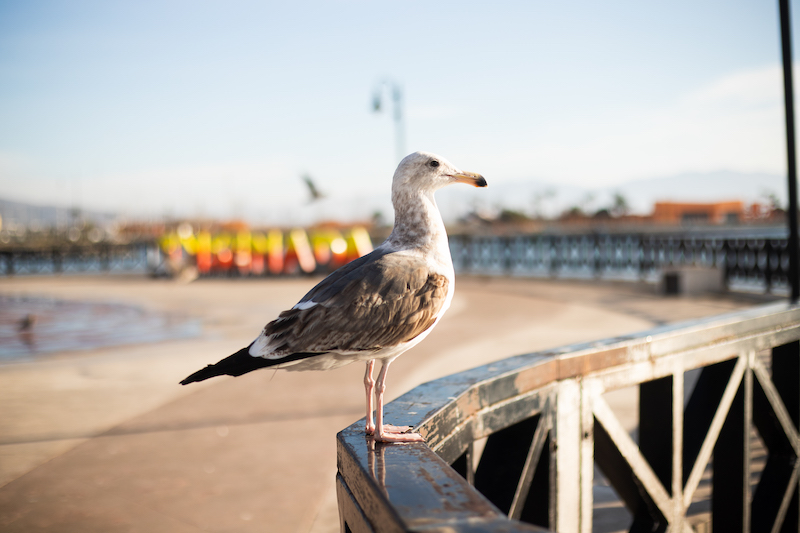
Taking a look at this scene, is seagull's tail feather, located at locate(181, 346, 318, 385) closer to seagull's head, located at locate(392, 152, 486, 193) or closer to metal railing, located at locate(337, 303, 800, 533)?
metal railing, located at locate(337, 303, 800, 533)

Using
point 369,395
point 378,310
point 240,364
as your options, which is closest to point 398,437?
point 369,395

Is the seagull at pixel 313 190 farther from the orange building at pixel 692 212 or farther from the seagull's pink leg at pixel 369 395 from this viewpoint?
the orange building at pixel 692 212

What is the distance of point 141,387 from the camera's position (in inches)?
272

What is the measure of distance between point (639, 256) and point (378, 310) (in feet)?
60.2

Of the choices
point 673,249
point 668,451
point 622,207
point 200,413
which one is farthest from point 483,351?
point 622,207

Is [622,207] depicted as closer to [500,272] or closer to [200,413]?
[500,272]

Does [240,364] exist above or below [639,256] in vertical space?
above

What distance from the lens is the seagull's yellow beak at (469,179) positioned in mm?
2082

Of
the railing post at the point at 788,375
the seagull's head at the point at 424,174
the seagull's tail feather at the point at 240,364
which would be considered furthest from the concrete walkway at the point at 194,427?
the railing post at the point at 788,375

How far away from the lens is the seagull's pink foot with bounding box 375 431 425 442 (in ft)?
5.77

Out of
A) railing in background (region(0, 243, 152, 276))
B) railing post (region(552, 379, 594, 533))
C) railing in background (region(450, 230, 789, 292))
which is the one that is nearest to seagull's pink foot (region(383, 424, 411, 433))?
→ railing post (region(552, 379, 594, 533))

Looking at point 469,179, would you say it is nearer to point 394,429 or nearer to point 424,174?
point 424,174

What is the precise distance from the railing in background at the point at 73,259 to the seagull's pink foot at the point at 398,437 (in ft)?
111

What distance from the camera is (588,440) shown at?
105 inches
